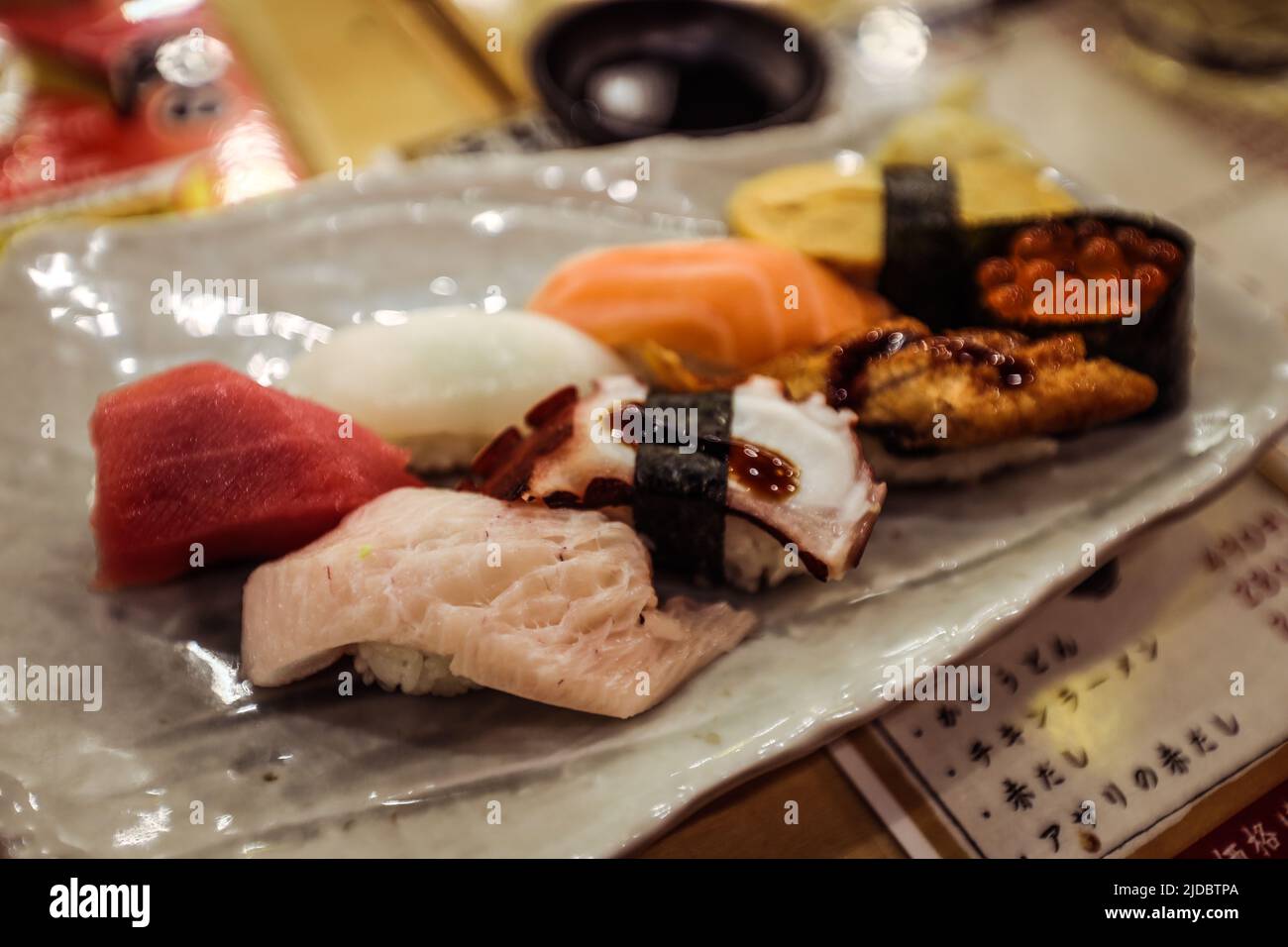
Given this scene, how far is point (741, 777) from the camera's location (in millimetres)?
1581

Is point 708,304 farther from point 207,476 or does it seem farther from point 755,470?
point 207,476

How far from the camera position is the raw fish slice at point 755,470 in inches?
70.2

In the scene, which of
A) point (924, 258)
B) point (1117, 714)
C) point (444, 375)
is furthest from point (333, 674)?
point (924, 258)

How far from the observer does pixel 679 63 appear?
3.45m

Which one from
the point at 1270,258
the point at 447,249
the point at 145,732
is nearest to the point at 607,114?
the point at 447,249

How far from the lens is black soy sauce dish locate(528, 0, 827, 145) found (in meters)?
3.26

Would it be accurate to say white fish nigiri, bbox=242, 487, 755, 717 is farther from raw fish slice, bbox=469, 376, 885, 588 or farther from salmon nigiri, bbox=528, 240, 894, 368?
salmon nigiri, bbox=528, 240, 894, 368

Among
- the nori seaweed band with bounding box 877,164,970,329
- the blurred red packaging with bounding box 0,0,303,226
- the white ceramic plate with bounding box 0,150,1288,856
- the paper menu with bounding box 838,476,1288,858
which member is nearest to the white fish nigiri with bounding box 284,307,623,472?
the white ceramic plate with bounding box 0,150,1288,856

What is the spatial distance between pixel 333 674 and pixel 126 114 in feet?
8.22

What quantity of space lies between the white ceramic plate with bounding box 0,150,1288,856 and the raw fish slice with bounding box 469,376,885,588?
0.64 feet


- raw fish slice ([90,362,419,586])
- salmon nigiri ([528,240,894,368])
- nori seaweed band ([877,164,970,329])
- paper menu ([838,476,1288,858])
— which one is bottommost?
paper menu ([838,476,1288,858])

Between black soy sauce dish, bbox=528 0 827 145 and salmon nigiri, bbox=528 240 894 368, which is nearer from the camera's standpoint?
salmon nigiri, bbox=528 240 894 368
